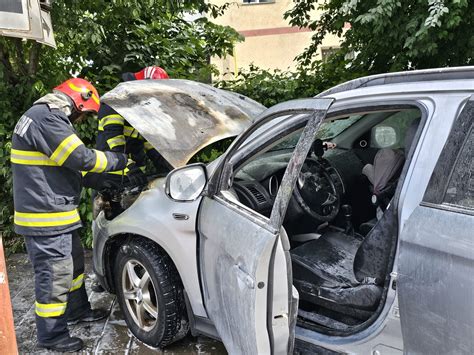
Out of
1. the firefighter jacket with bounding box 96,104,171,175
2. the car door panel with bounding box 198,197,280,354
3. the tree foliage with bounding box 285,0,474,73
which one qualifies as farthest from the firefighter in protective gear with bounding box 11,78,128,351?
the tree foliage with bounding box 285,0,474,73

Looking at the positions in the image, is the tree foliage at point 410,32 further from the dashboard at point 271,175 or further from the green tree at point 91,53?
the green tree at point 91,53

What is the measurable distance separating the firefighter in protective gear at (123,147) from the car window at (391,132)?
69.6 inches

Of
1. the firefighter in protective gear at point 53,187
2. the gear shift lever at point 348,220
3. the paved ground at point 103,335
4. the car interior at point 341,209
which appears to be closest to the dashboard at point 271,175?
the car interior at point 341,209

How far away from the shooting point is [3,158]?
194 inches

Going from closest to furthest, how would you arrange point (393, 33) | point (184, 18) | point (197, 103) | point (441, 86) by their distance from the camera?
point (441, 86)
point (197, 103)
point (393, 33)
point (184, 18)

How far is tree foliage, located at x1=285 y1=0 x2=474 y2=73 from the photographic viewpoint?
3.59 m

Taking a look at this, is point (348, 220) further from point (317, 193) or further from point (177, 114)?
point (177, 114)

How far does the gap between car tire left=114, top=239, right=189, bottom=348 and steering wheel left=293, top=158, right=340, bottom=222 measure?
97cm

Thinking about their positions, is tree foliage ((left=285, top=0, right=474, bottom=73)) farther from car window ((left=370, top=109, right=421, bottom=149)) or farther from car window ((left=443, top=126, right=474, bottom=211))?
car window ((left=443, top=126, right=474, bottom=211))

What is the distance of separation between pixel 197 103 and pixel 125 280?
138 cm

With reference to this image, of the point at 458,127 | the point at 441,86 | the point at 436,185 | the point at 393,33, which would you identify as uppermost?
the point at 393,33

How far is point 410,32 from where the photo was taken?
3844 millimetres

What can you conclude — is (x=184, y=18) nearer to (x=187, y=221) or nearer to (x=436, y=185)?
(x=187, y=221)

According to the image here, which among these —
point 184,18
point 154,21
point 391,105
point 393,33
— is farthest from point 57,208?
point 184,18
